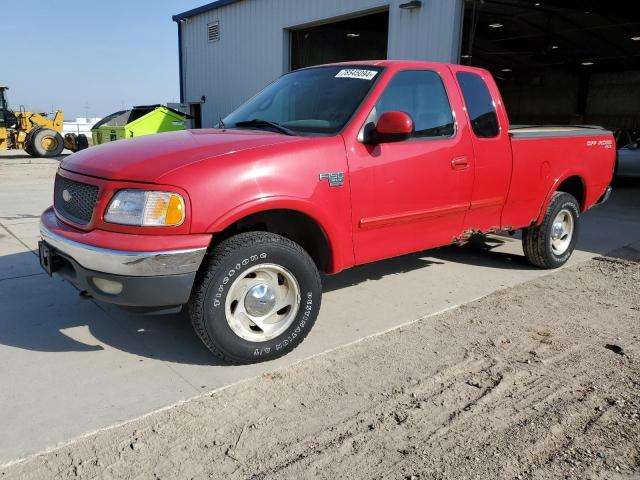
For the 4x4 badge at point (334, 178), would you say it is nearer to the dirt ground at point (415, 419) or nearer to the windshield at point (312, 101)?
the windshield at point (312, 101)

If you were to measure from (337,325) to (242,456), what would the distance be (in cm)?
170

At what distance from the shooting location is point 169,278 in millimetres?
2947

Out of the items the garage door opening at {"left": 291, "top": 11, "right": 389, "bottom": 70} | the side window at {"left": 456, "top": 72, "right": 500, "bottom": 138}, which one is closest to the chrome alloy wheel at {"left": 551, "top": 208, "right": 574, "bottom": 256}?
the side window at {"left": 456, "top": 72, "right": 500, "bottom": 138}

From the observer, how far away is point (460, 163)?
14.2ft

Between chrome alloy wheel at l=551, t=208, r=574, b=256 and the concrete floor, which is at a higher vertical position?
chrome alloy wheel at l=551, t=208, r=574, b=256

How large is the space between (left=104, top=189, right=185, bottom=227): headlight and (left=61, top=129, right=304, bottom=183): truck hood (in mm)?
91

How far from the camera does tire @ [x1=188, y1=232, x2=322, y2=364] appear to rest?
3.13 metres

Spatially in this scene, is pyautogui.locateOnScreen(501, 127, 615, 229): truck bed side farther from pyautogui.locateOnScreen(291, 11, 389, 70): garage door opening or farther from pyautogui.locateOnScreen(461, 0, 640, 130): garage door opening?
pyautogui.locateOnScreen(291, 11, 389, 70): garage door opening

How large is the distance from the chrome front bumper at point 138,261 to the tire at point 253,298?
6.5 inches

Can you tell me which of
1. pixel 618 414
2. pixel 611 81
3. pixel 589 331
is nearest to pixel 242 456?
pixel 618 414

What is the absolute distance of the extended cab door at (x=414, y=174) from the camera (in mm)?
3744

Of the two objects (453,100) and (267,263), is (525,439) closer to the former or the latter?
(267,263)

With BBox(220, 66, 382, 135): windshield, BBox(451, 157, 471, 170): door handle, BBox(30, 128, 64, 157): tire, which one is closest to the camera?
BBox(220, 66, 382, 135): windshield

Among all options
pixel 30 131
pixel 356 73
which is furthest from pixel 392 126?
pixel 30 131
